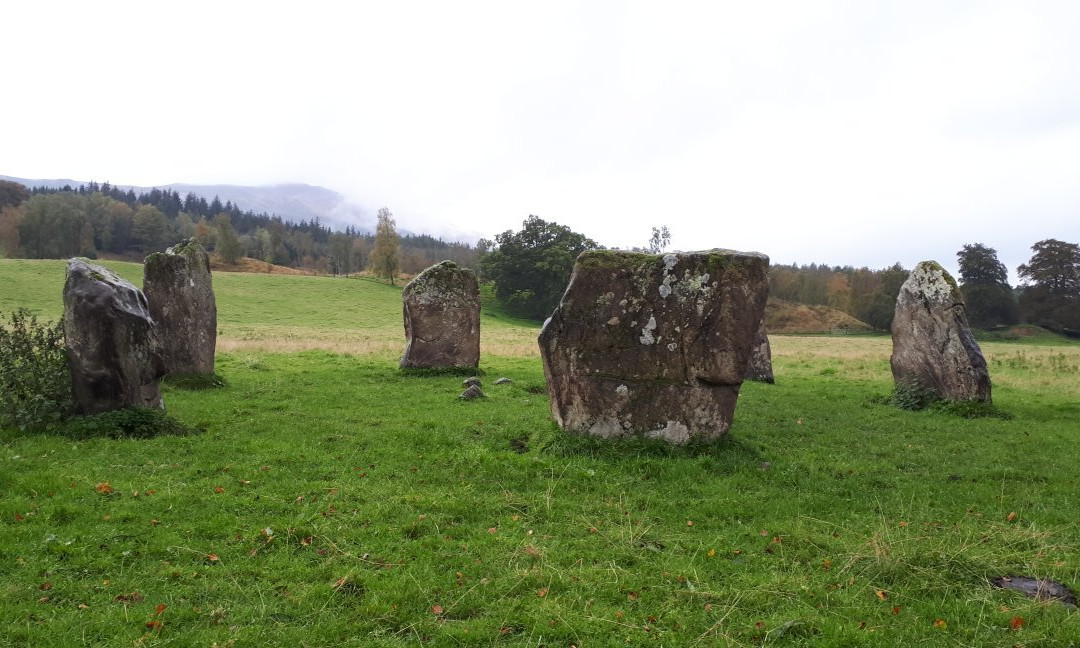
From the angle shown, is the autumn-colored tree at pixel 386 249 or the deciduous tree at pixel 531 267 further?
the autumn-colored tree at pixel 386 249

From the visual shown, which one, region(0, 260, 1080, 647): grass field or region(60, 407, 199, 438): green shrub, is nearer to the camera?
region(0, 260, 1080, 647): grass field

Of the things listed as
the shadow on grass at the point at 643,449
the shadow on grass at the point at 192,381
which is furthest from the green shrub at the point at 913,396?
the shadow on grass at the point at 192,381

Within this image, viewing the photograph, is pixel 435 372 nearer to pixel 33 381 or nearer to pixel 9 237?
pixel 33 381

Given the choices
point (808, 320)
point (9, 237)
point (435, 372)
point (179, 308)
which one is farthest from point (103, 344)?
point (9, 237)

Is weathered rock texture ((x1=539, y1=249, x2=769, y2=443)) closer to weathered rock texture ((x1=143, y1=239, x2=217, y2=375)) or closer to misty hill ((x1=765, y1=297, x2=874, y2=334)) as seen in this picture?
weathered rock texture ((x1=143, y1=239, x2=217, y2=375))

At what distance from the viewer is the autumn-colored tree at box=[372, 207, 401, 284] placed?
83250 millimetres

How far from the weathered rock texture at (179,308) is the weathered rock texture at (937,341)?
1845cm

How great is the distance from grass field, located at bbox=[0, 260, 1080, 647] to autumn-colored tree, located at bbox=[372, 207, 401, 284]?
237 ft

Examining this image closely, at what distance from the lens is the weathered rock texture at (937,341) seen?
1519 centimetres

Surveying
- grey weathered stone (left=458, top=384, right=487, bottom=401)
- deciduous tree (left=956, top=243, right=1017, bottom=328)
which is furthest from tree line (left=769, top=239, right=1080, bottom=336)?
grey weathered stone (left=458, top=384, right=487, bottom=401)

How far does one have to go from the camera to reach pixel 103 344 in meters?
11.0

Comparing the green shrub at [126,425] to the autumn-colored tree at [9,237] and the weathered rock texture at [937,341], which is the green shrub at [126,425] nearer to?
the weathered rock texture at [937,341]

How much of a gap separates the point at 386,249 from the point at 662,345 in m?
77.3

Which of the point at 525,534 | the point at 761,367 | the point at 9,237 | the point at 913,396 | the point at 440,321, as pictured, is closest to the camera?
the point at 525,534
